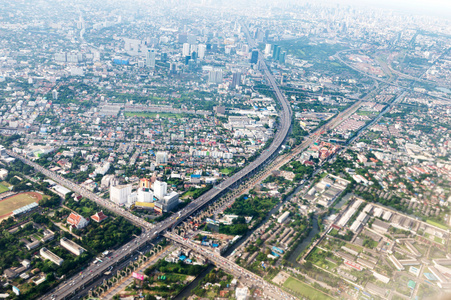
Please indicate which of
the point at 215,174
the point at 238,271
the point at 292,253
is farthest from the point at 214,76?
the point at 238,271

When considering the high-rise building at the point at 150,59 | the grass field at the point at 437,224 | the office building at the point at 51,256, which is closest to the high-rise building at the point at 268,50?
the high-rise building at the point at 150,59

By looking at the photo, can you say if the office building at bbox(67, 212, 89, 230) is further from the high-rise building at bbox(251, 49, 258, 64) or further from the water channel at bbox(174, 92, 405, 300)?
the high-rise building at bbox(251, 49, 258, 64)

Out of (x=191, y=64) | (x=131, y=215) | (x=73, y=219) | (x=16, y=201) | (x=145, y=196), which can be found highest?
(x=191, y=64)

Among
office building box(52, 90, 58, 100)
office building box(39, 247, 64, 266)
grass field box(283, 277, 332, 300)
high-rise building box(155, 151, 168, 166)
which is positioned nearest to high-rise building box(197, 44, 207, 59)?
office building box(52, 90, 58, 100)

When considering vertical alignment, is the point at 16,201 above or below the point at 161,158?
below

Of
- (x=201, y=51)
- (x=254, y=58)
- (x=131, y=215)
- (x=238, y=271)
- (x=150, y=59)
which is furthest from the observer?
(x=254, y=58)

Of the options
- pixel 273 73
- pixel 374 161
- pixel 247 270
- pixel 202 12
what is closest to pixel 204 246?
pixel 247 270

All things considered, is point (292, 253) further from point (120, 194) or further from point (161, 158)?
point (161, 158)
